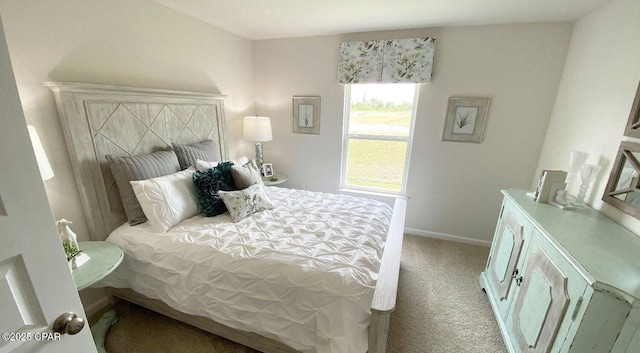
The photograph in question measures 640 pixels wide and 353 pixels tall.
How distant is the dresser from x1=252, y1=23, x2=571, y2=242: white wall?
0.92 m

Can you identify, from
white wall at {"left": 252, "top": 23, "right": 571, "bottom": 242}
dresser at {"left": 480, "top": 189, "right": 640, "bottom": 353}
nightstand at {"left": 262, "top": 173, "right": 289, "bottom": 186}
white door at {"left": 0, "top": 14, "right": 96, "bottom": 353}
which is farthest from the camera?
nightstand at {"left": 262, "top": 173, "right": 289, "bottom": 186}

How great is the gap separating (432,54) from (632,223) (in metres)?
2.00

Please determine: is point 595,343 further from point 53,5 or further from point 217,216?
point 53,5

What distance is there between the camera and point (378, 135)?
3123 mm

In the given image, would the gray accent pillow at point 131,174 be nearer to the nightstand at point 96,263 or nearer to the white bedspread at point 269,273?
the white bedspread at point 269,273

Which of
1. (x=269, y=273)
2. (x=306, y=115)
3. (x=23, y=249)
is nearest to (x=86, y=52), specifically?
(x=23, y=249)

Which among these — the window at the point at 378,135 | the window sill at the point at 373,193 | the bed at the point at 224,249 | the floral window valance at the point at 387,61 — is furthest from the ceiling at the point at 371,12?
the window sill at the point at 373,193

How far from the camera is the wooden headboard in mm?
1565

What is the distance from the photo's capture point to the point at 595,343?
1000mm

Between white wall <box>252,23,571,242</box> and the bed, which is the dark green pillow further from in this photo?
white wall <box>252,23,571,242</box>

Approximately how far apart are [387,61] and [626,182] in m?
2.09

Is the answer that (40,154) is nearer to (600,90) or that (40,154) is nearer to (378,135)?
(378,135)

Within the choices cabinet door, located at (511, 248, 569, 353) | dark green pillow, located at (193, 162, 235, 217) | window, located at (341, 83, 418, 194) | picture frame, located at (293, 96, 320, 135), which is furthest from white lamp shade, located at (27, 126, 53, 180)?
window, located at (341, 83, 418, 194)

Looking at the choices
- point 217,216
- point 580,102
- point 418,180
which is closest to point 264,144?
point 217,216
